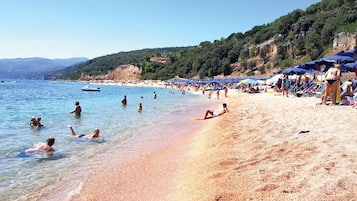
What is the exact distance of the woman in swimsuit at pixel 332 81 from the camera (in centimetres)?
1177

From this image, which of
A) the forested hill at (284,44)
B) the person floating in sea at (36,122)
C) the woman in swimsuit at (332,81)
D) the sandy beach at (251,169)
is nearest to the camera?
the sandy beach at (251,169)

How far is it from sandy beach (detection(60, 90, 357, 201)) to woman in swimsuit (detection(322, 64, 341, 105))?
3325mm

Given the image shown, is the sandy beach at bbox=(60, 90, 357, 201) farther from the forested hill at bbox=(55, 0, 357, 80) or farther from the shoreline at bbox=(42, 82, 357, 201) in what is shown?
the forested hill at bbox=(55, 0, 357, 80)

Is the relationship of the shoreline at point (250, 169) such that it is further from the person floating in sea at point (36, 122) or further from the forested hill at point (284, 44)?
the forested hill at point (284, 44)

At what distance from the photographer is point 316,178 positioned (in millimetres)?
4312

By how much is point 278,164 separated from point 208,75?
84.6m

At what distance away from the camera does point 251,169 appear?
5387mm

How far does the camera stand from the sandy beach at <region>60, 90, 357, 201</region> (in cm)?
423

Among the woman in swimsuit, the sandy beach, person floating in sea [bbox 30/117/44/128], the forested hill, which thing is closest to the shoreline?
the sandy beach

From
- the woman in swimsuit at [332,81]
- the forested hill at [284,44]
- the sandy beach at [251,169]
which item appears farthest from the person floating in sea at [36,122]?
the forested hill at [284,44]

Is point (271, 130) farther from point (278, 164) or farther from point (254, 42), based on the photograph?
point (254, 42)

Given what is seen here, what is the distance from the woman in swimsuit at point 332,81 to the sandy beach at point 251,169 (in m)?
3.33

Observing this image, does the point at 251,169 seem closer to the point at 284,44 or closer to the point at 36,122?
the point at 36,122

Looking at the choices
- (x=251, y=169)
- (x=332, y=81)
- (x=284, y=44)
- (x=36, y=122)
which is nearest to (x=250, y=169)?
(x=251, y=169)
